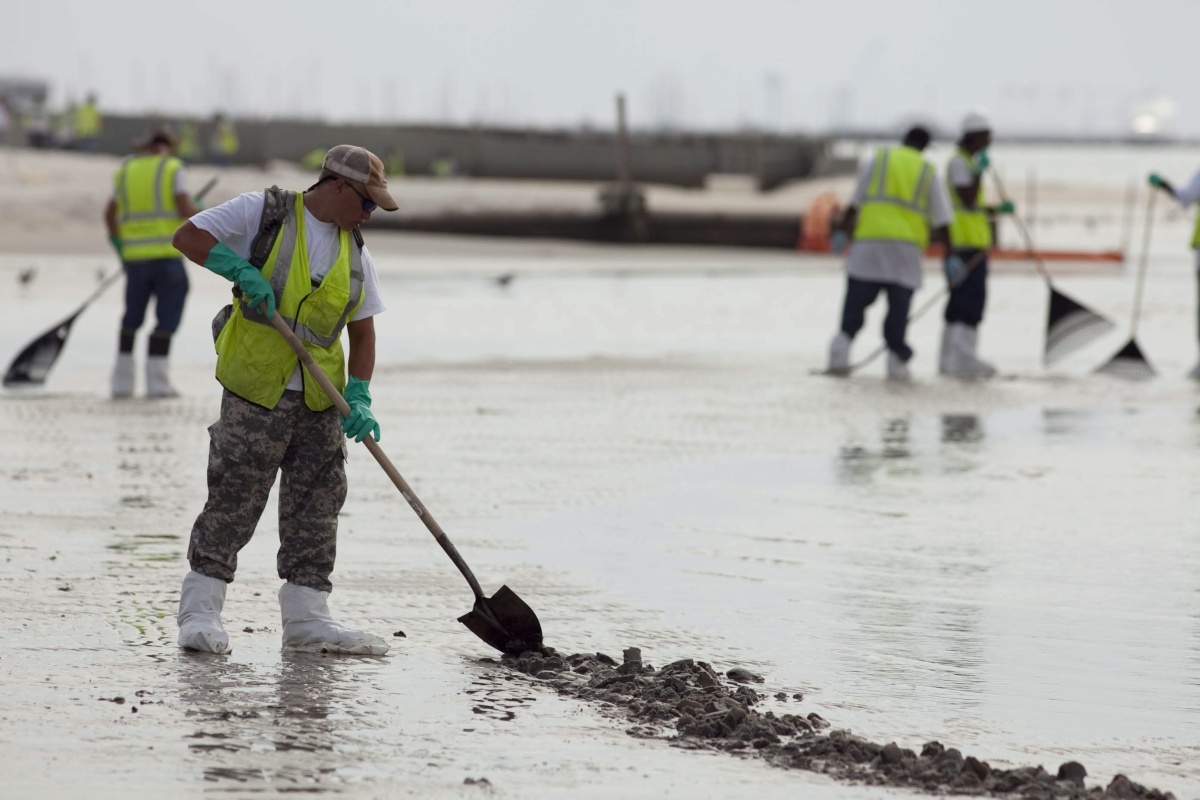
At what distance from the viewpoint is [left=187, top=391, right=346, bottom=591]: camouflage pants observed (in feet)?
16.7

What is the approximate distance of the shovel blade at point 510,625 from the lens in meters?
5.12

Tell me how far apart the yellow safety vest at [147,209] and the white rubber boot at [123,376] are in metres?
0.66

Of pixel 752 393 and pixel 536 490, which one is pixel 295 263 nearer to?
pixel 536 490

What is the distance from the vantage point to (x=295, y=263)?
16.7 feet

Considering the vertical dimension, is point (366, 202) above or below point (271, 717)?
above

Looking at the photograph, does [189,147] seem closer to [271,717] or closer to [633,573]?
[633,573]

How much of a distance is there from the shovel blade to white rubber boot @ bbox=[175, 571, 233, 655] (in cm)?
74

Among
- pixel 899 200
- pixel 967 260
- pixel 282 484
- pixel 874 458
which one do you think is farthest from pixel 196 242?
pixel 967 260

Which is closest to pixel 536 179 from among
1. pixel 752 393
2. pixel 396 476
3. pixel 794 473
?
pixel 752 393

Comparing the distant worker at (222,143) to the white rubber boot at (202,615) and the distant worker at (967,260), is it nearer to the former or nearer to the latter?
the distant worker at (967,260)

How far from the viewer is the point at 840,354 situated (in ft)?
40.9

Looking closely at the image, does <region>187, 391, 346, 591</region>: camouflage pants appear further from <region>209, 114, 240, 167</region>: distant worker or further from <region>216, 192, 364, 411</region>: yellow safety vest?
<region>209, 114, 240, 167</region>: distant worker

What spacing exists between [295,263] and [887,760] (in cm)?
221

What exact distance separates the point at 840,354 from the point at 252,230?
785 centimetres
